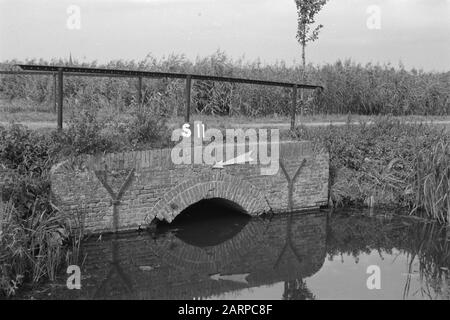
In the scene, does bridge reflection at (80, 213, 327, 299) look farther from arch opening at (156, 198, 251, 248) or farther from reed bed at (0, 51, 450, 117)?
reed bed at (0, 51, 450, 117)

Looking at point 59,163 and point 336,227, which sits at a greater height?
point 59,163

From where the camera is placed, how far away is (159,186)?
9.48 metres

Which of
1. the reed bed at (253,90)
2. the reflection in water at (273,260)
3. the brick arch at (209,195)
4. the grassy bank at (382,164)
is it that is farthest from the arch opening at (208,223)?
the reed bed at (253,90)

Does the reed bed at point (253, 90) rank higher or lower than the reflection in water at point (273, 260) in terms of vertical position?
higher

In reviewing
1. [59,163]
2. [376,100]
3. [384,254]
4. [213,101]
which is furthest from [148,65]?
[384,254]

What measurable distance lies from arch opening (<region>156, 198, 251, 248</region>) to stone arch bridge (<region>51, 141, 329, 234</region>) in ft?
1.06

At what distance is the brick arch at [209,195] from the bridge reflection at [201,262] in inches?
13.8

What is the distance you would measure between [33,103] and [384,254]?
34.6 ft

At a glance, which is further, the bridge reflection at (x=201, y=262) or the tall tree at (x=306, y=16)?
the tall tree at (x=306, y=16)

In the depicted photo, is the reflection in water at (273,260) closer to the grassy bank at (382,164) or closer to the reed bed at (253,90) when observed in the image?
the grassy bank at (382,164)

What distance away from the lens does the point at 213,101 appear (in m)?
16.4

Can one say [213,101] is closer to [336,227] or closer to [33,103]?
[33,103]

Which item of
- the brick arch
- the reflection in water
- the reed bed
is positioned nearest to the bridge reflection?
the reflection in water

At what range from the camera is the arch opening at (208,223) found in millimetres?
9641
